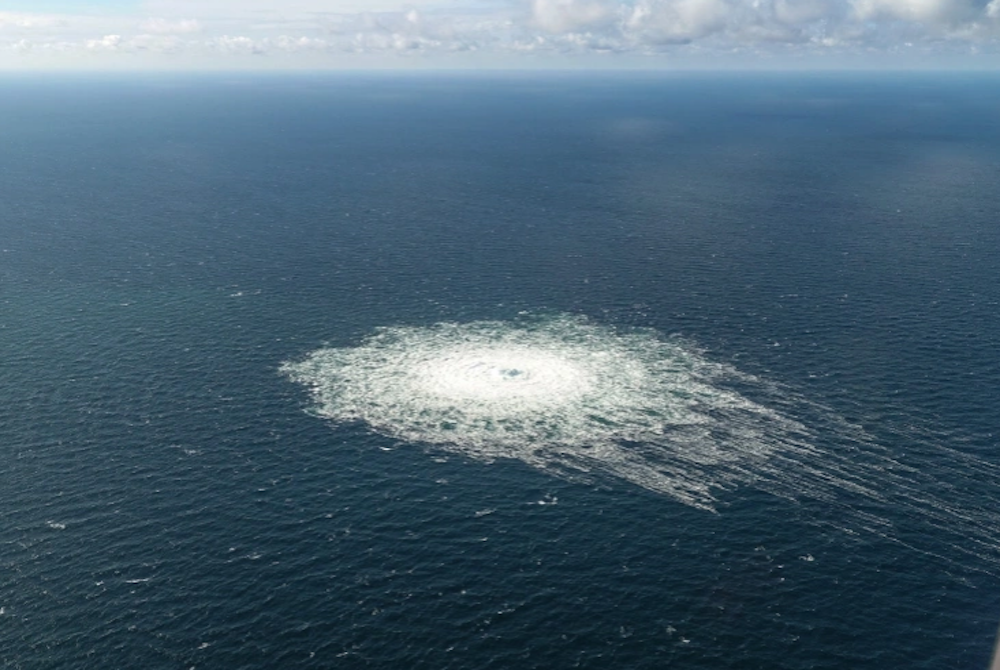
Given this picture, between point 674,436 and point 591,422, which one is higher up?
point 591,422

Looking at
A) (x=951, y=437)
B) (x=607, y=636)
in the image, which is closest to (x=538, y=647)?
(x=607, y=636)

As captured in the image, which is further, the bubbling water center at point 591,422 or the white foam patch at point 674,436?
the bubbling water center at point 591,422

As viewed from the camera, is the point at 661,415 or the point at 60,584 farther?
the point at 661,415

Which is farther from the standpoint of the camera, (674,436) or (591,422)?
(591,422)

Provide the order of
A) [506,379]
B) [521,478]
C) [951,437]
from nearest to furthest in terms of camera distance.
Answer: [521,478] → [951,437] → [506,379]

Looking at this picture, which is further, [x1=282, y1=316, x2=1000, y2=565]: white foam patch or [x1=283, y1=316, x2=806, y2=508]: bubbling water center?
[x1=283, y1=316, x2=806, y2=508]: bubbling water center

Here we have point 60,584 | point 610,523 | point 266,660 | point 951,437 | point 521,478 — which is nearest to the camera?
point 266,660

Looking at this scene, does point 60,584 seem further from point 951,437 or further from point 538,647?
point 951,437

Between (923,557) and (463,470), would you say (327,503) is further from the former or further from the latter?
(923,557)
